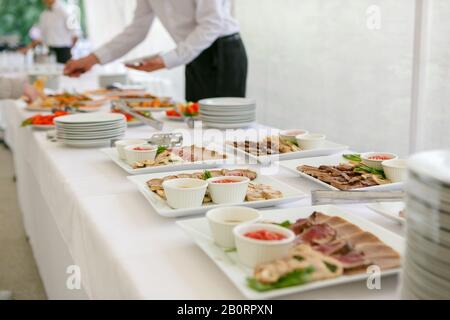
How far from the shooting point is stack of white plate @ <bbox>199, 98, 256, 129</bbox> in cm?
175

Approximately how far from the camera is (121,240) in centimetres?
84

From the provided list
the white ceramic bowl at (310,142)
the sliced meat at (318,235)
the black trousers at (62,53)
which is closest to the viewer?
the sliced meat at (318,235)

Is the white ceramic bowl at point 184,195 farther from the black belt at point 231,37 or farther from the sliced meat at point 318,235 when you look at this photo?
the black belt at point 231,37

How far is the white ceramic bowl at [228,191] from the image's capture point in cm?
95

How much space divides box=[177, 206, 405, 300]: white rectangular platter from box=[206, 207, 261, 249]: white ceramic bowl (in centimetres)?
1

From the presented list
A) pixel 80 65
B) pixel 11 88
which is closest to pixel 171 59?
pixel 80 65

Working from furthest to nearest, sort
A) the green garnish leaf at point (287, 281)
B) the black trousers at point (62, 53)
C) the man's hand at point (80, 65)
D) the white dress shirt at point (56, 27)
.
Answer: the black trousers at point (62, 53)
the white dress shirt at point (56, 27)
the man's hand at point (80, 65)
the green garnish leaf at point (287, 281)

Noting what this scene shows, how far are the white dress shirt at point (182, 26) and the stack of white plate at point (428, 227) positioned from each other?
5.66 ft

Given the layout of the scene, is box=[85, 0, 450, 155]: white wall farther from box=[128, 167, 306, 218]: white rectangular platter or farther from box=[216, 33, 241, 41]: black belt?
box=[128, 167, 306, 218]: white rectangular platter

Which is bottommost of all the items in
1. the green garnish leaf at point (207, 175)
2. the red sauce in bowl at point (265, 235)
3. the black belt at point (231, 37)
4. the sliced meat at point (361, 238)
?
the sliced meat at point (361, 238)

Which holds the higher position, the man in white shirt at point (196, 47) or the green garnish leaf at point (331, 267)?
the man in white shirt at point (196, 47)

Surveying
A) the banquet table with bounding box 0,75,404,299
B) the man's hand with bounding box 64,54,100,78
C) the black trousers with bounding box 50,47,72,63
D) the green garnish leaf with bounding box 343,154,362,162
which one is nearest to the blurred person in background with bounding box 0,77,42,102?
the man's hand with bounding box 64,54,100,78

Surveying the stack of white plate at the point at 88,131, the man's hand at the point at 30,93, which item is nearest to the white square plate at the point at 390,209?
the stack of white plate at the point at 88,131

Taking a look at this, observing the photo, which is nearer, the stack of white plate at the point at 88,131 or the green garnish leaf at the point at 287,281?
the green garnish leaf at the point at 287,281
